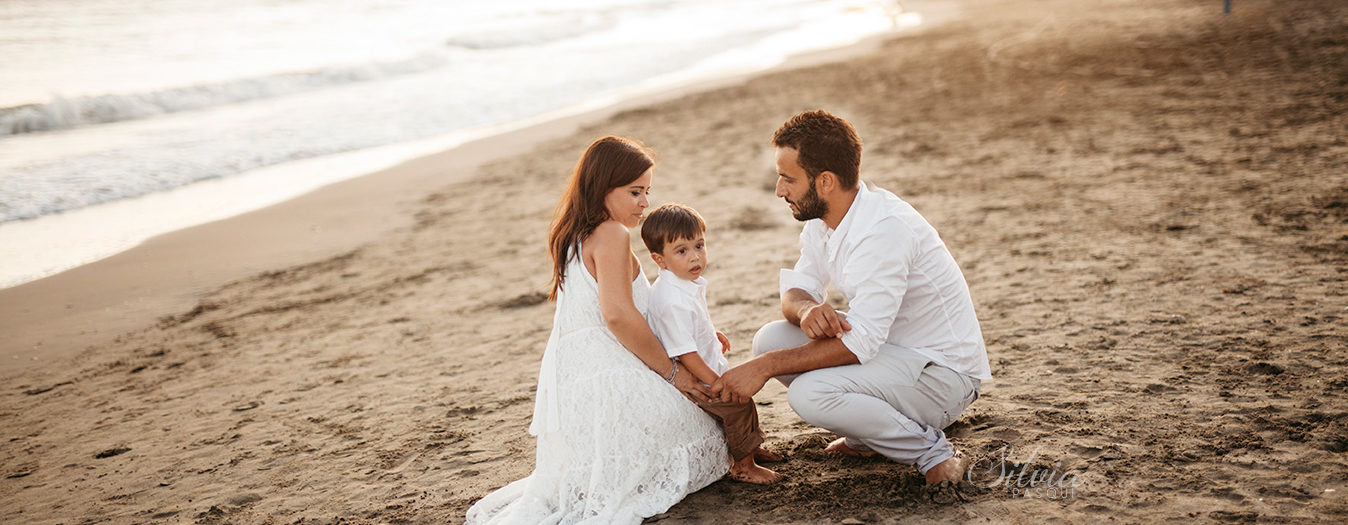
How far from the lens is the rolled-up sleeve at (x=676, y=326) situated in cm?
337

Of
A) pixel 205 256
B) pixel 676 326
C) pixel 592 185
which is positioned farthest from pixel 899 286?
pixel 205 256

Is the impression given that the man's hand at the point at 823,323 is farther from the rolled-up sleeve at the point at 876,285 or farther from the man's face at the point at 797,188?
the man's face at the point at 797,188

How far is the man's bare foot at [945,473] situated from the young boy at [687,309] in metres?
0.61

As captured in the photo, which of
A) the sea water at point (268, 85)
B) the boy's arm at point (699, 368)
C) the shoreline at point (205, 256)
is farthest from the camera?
the sea water at point (268, 85)

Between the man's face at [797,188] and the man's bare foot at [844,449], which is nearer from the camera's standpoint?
the man's face at [797,188]

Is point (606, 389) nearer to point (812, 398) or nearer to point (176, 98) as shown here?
point (812, 398)

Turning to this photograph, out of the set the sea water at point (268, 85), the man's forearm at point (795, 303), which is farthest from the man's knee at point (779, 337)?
the sea water at point (268, 85)

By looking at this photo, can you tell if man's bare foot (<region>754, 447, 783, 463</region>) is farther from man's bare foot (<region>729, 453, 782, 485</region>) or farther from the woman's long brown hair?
the woman's long brown hair

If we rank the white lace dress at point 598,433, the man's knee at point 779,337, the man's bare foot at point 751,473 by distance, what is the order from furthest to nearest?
the man's knee at point 779,337
the man's bare foot at point 751,473
the white lace dress at point 598,433

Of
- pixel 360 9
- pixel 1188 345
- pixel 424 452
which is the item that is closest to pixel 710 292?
pixel 424 452

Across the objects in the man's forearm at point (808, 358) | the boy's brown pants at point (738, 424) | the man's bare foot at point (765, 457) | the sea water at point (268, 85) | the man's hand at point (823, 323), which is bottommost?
the man's bare foot at point (765, 457)

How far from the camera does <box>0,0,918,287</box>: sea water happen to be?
10086 millimetres

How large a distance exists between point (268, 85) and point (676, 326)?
17.2 m

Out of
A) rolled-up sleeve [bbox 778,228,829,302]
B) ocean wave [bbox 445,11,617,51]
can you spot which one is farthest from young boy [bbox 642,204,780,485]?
ocean wave [bbox 445,11,617,51]
